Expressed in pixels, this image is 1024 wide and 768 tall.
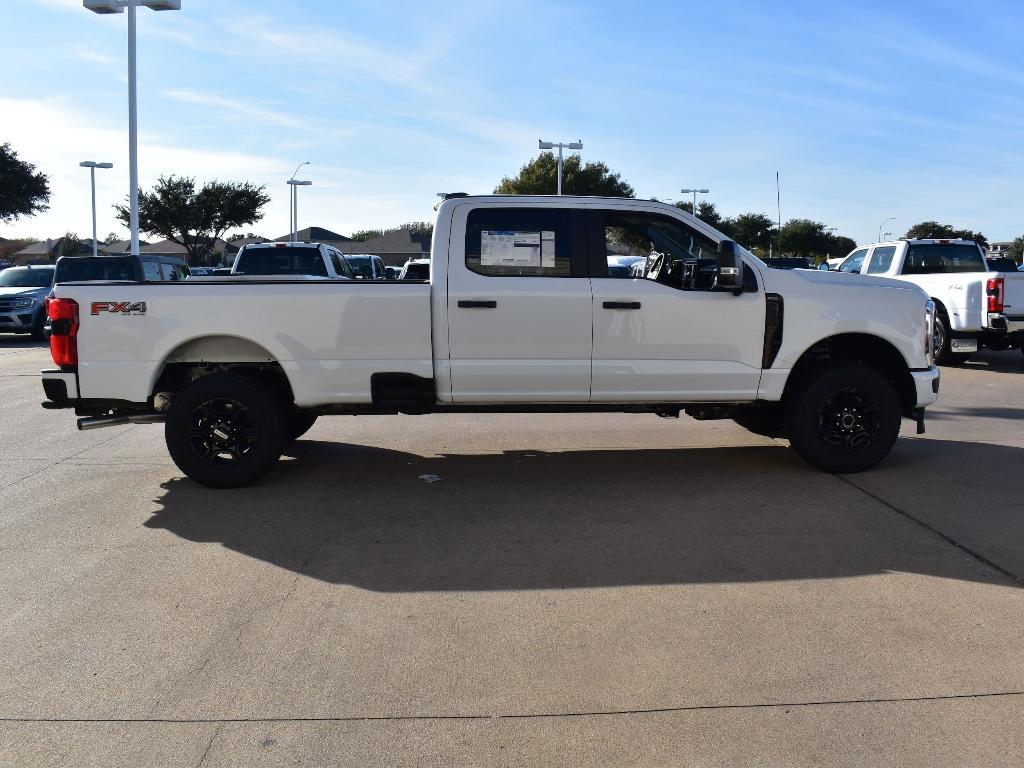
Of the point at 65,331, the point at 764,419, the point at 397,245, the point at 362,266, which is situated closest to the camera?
the point at 65,331

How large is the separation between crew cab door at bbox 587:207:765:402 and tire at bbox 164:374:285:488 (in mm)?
2463

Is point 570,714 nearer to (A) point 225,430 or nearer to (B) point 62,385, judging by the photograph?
(A) point 225,430

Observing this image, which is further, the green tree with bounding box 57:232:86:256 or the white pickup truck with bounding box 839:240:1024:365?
the green tree with bounding box 57:232:86:256

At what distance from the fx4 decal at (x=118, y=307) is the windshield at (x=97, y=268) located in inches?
592

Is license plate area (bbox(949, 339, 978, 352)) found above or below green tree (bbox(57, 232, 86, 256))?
below

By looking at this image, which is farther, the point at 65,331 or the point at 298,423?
the point at 298,423

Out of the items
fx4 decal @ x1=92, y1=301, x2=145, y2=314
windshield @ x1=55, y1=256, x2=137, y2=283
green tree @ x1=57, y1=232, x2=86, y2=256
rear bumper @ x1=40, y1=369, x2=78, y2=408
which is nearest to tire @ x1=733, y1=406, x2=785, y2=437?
fx4 decal @ x1=92, y1=301, x2=145, y2=314

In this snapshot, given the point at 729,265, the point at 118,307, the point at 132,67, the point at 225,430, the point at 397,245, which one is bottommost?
the point at 225,430

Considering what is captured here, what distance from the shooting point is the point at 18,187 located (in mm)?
46281

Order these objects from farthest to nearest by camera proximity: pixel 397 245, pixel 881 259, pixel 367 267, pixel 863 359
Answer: pixel 397 245 → pixel 367 267 → pixel 881 259 → pixel 863 359

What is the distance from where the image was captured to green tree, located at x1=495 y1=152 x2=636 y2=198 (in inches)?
2458

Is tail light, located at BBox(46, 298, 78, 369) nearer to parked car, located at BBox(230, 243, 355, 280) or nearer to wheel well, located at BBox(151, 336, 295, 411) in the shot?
wheel well, located at BBox(151, 336, 295, 411)

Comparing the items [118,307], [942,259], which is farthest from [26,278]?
[942,259]

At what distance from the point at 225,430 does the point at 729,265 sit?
3905 mm
